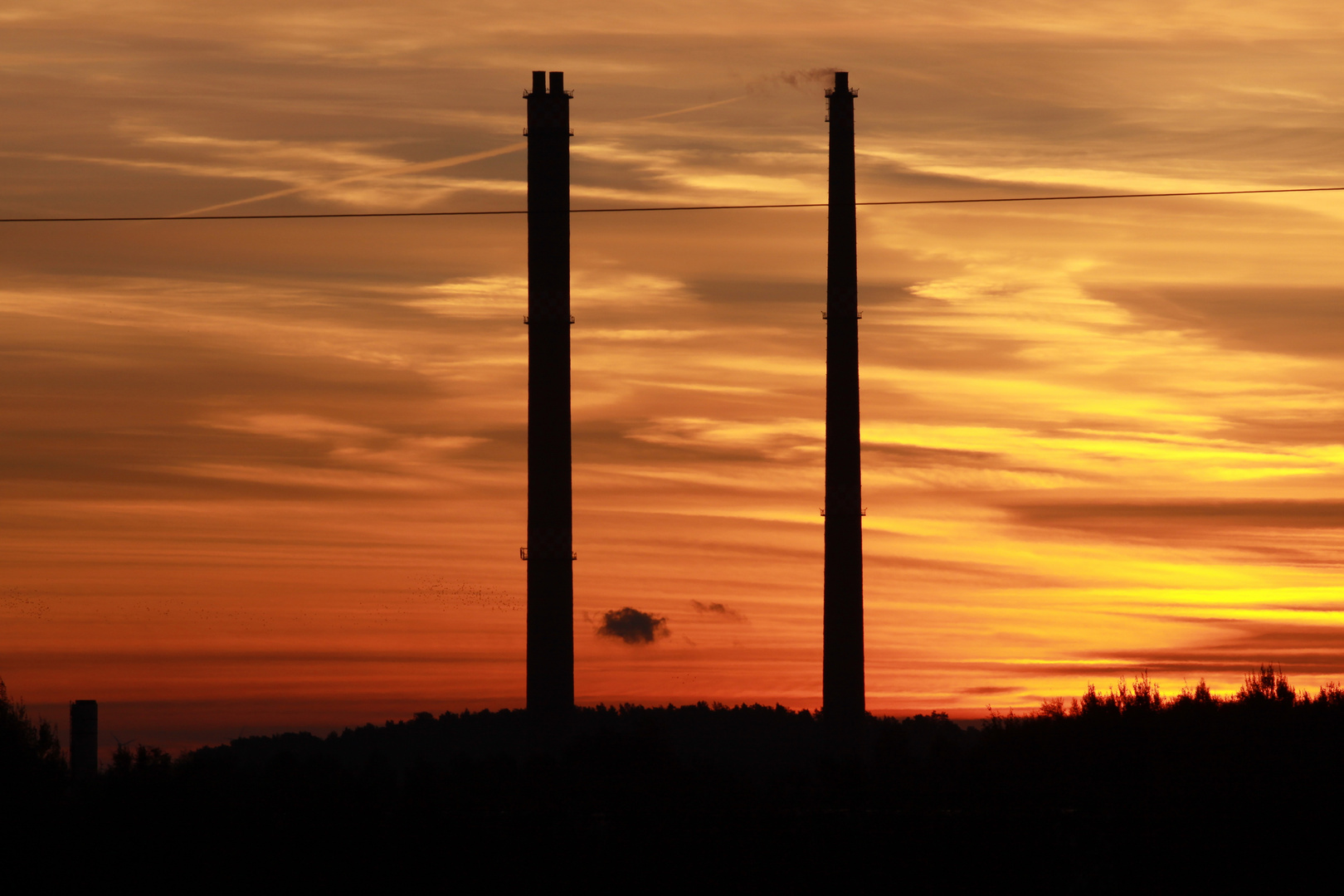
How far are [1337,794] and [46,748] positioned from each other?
25.0 meters

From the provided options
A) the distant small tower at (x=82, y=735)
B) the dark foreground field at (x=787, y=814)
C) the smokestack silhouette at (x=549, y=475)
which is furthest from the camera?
the smokestack silhouette at (x=549, y=475)

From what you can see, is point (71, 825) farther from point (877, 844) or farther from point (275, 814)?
point (877, 844)

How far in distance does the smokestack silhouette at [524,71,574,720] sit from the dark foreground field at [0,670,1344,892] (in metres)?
2.78

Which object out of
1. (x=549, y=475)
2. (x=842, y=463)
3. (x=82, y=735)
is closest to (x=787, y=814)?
(x=842, y=463)

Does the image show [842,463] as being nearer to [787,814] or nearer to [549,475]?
[549,475]

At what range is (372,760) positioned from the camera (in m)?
37.8

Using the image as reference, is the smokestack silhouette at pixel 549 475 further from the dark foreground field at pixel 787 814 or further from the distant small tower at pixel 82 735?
the distant small tower at pixel 82 735

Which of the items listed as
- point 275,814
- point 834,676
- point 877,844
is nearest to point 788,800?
point 877,844

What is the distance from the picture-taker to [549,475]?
37688 mm

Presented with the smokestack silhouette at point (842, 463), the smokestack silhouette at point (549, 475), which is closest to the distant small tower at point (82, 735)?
the smokestack silhouette at point (549, 475)

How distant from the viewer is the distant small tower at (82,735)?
31.9 m

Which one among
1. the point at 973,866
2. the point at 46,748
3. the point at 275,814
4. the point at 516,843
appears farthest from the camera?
the point at 46,748

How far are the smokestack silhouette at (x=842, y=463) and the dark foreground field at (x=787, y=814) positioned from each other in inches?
68.5

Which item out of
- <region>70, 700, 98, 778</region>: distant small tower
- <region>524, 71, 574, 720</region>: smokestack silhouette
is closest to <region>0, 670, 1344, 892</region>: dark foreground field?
<region>70, 700, 98, 778</region>: distant small tower
